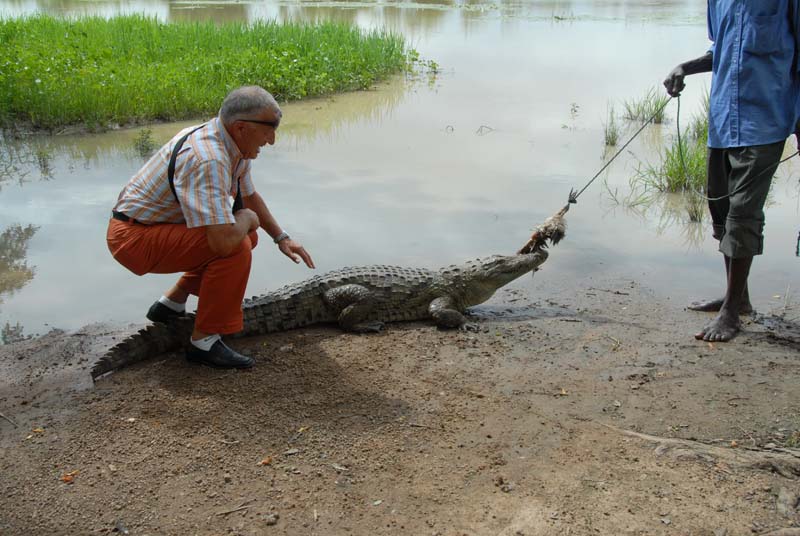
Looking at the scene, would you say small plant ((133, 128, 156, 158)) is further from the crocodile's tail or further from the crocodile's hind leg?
the crocodile's tail

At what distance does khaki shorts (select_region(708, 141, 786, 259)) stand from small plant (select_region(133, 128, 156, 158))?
562 cm

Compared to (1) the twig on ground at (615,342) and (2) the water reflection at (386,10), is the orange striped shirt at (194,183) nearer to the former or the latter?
(1) the twig on ground at (615,342)

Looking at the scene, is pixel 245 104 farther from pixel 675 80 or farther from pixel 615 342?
pixel 675 80

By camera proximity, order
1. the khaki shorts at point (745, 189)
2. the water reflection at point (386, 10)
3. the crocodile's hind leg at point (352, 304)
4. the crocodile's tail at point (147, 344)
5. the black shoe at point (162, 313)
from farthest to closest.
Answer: the water reflection at point (386, 10) → the crocodile's hind leg at point (352, 304) → the black shoe at point (162, 313) → the khaki shorts at point (745, 189) → the crocodile's tail at point (147, 344)

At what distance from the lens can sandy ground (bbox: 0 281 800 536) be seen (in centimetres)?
228

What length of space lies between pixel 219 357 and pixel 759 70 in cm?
298

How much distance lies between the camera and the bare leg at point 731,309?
364 cm

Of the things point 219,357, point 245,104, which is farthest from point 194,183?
point 219,357

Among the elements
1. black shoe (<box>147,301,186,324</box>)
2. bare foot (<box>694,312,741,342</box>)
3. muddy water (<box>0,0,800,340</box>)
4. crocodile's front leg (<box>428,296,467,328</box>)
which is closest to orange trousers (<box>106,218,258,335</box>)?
black shoe (<box>147,301,186,324</box>)

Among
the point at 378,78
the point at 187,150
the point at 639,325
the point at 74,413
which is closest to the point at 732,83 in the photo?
the point at 639,325

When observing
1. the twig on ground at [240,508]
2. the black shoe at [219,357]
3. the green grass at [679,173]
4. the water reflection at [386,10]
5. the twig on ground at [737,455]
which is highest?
the water reflection at [386,10]

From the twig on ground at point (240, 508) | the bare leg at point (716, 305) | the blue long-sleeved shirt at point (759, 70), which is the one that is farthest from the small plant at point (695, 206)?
the twig on ground at point (240, 508)

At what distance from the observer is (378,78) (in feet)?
38.3

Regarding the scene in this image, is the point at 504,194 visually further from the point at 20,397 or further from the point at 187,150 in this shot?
the point at 20,397
